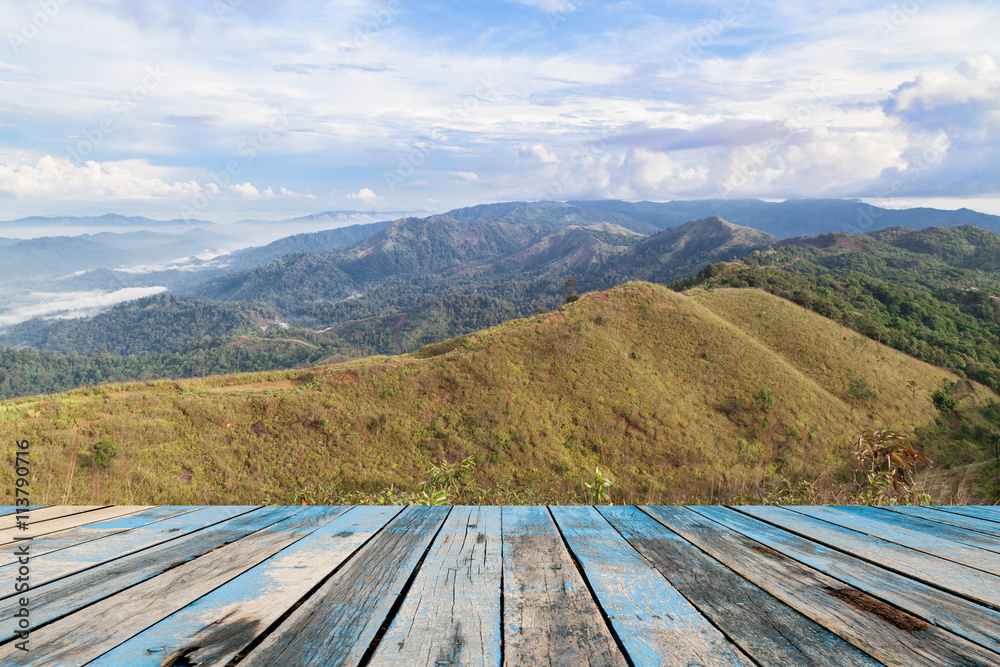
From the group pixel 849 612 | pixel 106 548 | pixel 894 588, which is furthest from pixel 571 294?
pixel 849 612

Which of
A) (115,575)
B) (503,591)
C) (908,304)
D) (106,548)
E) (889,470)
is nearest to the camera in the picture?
(503,591)

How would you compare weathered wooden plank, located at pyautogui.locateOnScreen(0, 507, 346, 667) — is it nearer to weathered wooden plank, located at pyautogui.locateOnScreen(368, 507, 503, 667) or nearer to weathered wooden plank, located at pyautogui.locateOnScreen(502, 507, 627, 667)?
weathered wooden plank, located at pyautogui.locateOnScreen(368, 507, 503, 667)

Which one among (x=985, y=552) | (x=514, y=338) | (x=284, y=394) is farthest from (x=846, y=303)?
(x=985, y=552)

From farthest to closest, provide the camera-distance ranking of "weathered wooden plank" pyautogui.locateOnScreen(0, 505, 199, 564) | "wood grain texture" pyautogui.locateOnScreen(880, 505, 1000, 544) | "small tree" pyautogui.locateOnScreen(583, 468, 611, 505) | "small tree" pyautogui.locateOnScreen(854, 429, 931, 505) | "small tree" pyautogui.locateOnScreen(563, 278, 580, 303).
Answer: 1. "small tree" pyautogui.locateOnScreen(563, 278, 580, 303)
2. "small tree" pyautogui.locateOnScreen(583, 468, 611, 505)
3. "small tree" pyautogui.locateOnScreen(854, 429, 931, 505)
4. "wood grain texture" pyautogui.locateOnScreen(880, 505, 1000, 544)
5. "weathered wooden plank" pyautogui.locateOnScreen(0, 505, 199, 564)

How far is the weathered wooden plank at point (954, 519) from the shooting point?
6.84 feet

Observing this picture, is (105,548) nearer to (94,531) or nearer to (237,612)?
(94,531)

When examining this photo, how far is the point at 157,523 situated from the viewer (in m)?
2.17

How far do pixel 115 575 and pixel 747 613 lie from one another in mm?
1943

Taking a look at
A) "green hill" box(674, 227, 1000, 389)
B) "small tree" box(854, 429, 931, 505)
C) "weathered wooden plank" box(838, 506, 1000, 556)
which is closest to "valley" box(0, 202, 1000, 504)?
"small tree" box(854, 429, 931, 505)

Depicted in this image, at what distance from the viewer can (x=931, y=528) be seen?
210 cm

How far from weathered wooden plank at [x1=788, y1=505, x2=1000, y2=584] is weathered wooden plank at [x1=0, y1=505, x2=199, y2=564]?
134 inches

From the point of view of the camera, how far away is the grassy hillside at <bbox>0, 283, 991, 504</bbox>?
→ 15680mm

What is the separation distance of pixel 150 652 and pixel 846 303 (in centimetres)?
6127

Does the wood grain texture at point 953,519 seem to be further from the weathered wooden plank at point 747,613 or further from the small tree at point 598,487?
the small tree at point 598,487
